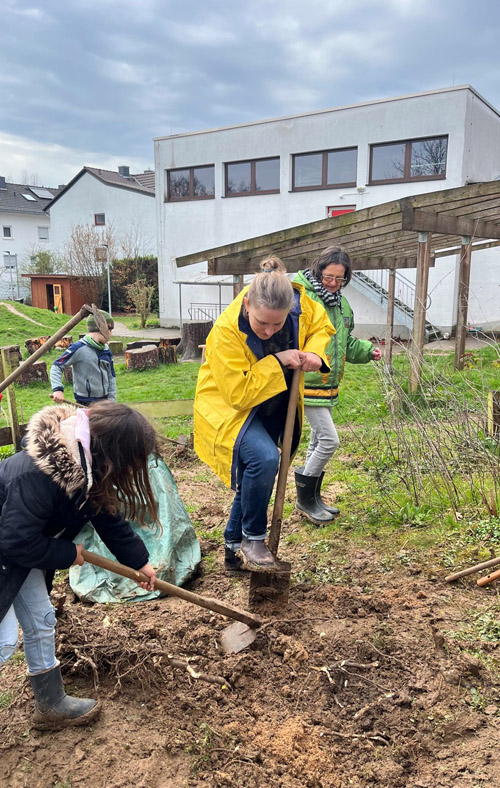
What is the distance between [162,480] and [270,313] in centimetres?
181

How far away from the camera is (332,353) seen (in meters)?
4.10

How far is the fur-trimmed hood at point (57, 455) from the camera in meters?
2.07

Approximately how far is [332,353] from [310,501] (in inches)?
44.4

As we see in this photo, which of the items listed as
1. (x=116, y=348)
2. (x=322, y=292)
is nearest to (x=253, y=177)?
(x=116, y=348)

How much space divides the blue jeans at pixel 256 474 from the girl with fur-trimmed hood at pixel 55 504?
2.68ft

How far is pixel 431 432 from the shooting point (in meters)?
4.54

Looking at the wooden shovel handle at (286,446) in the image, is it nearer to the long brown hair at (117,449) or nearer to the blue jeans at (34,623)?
the long brown hair at (117,449)

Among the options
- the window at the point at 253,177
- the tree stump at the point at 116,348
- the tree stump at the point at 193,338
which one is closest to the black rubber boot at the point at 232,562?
the tree stump at the point at 193,338

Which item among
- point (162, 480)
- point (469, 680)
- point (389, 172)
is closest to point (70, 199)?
point (389, 172)

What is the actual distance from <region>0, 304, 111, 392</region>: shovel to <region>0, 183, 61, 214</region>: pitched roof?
4087 cm

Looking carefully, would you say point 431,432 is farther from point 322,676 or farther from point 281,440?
point 322,676

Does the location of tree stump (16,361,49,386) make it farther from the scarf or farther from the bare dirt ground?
the bare dirt ground

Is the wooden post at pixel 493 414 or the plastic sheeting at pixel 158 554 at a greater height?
the wooden post at pixel 493 414

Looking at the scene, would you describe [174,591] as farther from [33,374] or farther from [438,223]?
[33,374]
